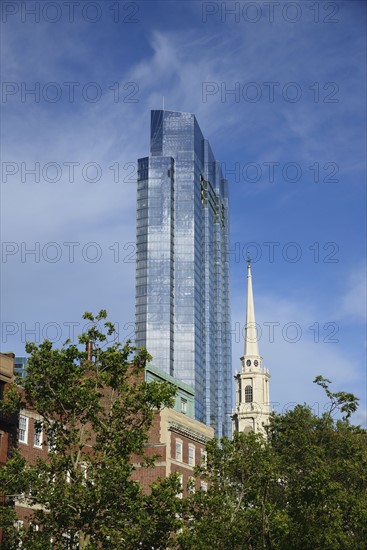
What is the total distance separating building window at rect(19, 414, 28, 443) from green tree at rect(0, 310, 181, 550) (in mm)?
11473

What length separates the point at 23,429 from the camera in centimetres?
6512

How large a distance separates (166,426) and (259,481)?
21497 mm

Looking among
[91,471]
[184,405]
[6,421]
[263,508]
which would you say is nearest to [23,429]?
[6,421]

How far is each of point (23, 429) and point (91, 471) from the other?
54.3ft

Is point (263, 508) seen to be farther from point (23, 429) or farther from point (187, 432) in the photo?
point (187, 432)

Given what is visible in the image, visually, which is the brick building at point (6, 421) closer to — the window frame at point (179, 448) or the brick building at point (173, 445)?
the brick building at point (173, 445)

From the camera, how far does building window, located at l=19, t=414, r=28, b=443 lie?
212 ft

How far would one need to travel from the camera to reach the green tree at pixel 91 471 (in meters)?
48.2

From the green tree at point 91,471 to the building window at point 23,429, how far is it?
11473mm

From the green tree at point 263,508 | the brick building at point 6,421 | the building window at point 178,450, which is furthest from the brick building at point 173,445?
the brick building at point 6,421

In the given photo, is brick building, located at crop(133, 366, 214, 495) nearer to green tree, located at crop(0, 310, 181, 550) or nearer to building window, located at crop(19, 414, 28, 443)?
building window, located at crop(19, 414, 28, 443)

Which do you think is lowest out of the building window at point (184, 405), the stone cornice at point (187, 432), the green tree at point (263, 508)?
the green tree at point (263, 508)

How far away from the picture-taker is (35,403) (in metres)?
51.9

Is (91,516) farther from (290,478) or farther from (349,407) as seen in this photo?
(349,407)
